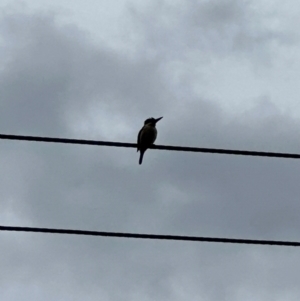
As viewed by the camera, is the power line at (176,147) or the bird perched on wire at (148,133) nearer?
the power line at (176,147)

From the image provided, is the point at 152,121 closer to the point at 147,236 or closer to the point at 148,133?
the point at 148,133

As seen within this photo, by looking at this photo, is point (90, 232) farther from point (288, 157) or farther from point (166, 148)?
point (288, 157)

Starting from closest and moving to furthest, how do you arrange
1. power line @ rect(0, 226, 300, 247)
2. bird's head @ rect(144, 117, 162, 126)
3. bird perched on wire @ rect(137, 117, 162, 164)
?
power line @ rect(0, 226, 300, 247) → bird perched on wire @ rect(137, 117, 162, 164) → bird's head @ rect(144, 117, 162, 126)

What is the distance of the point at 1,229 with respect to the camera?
271 inches

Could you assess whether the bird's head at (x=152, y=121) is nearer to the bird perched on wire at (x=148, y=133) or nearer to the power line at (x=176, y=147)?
the bird perched on wire at (x=148, y=133)

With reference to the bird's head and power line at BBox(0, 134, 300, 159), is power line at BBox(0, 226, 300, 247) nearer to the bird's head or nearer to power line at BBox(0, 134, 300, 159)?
power line at BBox(0, 134, 300, 159)

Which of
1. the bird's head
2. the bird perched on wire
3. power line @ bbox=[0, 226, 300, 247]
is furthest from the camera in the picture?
the bird's head

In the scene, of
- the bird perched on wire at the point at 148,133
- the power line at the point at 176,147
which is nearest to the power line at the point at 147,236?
A: the power line at the point at 176,147

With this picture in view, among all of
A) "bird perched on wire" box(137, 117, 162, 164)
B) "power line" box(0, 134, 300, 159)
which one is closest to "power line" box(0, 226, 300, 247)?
"power line" box(0, 134, 300, 159)

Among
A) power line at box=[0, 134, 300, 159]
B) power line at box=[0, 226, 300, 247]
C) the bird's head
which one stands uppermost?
the bird's head

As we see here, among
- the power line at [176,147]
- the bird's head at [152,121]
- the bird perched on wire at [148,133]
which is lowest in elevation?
the power line at [176,147]

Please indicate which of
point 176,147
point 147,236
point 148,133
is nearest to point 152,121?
point 148,133

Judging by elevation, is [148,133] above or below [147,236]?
above

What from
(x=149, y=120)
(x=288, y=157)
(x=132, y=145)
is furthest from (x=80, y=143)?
(x=149, y=120)
